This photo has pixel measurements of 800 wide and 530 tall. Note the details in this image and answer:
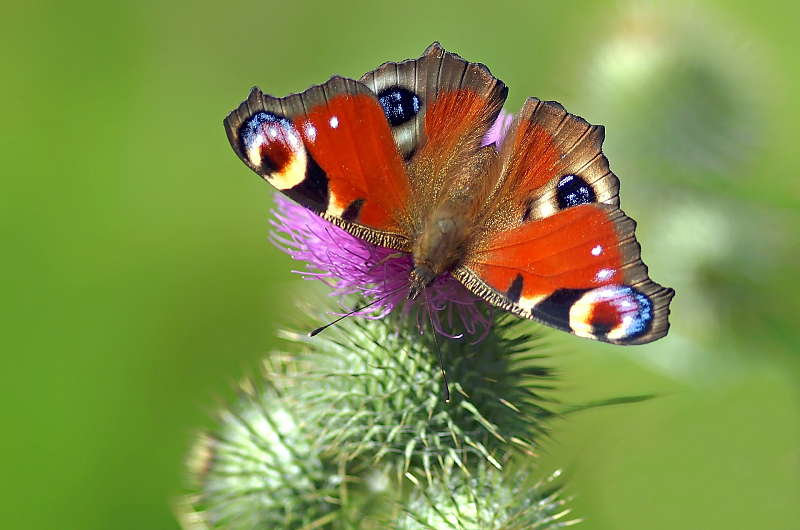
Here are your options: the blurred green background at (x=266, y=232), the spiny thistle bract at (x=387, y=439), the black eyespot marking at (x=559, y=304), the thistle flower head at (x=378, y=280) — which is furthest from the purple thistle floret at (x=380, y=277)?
the blurred green background at (x=266, y=232)

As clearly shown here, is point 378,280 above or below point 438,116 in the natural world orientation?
below

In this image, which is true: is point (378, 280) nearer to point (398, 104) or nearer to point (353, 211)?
point (353, 211)

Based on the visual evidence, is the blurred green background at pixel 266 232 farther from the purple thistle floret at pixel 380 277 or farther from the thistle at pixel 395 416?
the purple thistle floret at pixel 380 277

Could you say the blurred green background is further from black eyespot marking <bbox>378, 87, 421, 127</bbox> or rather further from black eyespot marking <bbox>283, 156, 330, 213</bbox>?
black eyespot marking <bbox>378, 87, 421, 127</bbox>

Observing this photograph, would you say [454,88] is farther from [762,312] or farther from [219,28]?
[219,28]

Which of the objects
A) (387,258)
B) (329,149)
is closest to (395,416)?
(387,258)

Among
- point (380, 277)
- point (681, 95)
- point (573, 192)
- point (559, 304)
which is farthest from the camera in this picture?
point (681, 95)

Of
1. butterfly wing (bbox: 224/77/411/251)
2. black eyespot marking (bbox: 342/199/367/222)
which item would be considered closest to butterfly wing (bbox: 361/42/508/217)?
butterfly wing (bbox: 224/77/411/251)

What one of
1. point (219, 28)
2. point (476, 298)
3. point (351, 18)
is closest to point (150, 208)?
point (219, 28)
